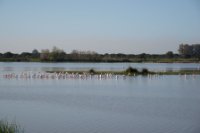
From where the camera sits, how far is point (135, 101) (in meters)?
23.4

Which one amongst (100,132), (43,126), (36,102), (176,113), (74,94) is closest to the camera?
(100,132)

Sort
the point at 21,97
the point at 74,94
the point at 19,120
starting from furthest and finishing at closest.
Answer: the point at 74,94 < the point at 21,97 < the point at 19,120

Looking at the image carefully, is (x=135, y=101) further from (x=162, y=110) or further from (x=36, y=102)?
(x=36, y=102)

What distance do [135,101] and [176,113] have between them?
15.1ft

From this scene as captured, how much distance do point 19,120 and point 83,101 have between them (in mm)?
6763

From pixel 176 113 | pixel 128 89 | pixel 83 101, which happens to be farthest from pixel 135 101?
pixel 128 89

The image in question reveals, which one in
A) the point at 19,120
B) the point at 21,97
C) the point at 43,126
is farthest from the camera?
the point at 21,97

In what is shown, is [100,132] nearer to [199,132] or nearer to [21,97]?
[199,132]

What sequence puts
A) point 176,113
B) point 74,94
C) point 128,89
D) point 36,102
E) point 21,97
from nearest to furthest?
point 176,113 → point 36,102 → point 21,97 → point 74,94 → point 128,89

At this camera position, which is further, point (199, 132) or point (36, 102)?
point (36, 102)

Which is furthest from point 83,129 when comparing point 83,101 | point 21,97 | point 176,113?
point 21,97

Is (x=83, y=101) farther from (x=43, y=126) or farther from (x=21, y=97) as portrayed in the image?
(x=43, y=126)

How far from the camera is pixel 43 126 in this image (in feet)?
52.6

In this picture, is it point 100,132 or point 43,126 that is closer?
point 100,132
